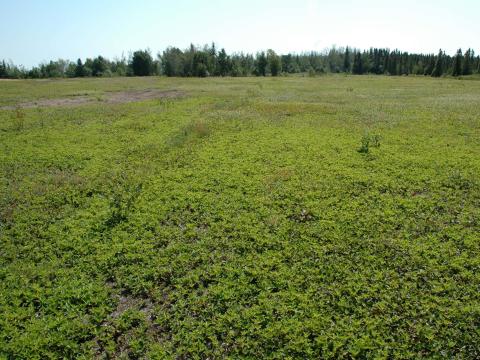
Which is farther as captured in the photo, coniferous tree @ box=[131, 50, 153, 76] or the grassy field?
coniferous tree @ box=[131, 50, 153, 76]

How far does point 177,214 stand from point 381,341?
20.7 ft

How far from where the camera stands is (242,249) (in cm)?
842

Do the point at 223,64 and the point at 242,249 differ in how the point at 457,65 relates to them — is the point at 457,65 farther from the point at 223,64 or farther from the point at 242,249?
the point at 242,249

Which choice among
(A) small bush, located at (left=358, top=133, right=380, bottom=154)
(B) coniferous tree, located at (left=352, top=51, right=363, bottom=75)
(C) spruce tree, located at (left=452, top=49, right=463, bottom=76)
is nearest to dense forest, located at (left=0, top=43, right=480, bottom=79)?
(C) spruce tree, located at (left=452, top=49, right=463, bottom=76)

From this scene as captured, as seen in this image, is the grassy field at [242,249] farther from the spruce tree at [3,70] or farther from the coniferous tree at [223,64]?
the spruce tree at [3,70]

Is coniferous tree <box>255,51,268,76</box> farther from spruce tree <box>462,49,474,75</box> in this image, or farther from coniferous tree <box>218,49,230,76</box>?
spruce tree <box>462,49,474,75</box>

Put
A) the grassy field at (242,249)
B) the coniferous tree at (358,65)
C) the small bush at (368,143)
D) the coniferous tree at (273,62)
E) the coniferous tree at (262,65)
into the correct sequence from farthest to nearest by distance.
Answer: the coniferous tree at (358,65) < the coniferous tree at (262,65) < the coniferous tree at (273,62) < the small bush at (368,143) < the grassy field at (242,249)

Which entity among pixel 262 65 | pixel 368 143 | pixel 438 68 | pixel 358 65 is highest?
pixel 358 65

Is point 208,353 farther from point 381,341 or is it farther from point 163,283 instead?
point 381,341

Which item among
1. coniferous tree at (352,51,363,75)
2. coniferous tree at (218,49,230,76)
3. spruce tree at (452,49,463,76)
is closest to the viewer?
spruce tree at (452,49,463,76)

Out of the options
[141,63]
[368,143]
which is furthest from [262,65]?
[368,143]

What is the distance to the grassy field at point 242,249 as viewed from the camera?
6.05 m

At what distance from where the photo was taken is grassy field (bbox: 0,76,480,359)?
605 centimetres

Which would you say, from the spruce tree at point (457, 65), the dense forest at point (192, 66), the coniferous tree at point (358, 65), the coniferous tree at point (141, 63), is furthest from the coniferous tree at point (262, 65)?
the spruce tree at point (457, 65)
